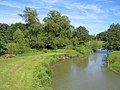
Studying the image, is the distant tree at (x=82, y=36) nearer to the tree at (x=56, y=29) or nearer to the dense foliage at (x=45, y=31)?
the dense foliage at (x=45, y=31)

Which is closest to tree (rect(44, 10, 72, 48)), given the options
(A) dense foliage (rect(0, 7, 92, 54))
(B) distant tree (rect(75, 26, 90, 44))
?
(A) dense foliage (rect(0, 7, 92, 54))

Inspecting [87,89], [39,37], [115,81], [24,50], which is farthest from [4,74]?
[39,37]

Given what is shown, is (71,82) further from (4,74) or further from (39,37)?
(39,37)

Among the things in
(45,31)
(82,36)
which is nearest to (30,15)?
(45,31)

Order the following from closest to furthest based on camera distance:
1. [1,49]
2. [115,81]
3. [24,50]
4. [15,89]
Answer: [15,89]
[115,81]
[24,50]
[1,49]

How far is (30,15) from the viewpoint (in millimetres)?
60531

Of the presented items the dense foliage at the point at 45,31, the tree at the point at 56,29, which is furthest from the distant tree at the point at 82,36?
the tree at the point at 56,29

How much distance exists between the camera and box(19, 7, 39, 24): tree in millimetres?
60312

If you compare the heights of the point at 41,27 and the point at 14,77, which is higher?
the point at 41,27

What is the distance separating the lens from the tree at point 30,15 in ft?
198

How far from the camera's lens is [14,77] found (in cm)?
2188

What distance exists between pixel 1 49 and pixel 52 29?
1539cm

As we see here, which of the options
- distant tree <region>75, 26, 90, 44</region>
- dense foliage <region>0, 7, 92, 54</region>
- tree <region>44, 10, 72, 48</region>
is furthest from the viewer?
distant tree <region>75, 26, 90, 44</region>

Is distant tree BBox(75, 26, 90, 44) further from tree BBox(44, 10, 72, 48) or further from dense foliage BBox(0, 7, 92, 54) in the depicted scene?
tree BBox(44, 10, 72, 48)
